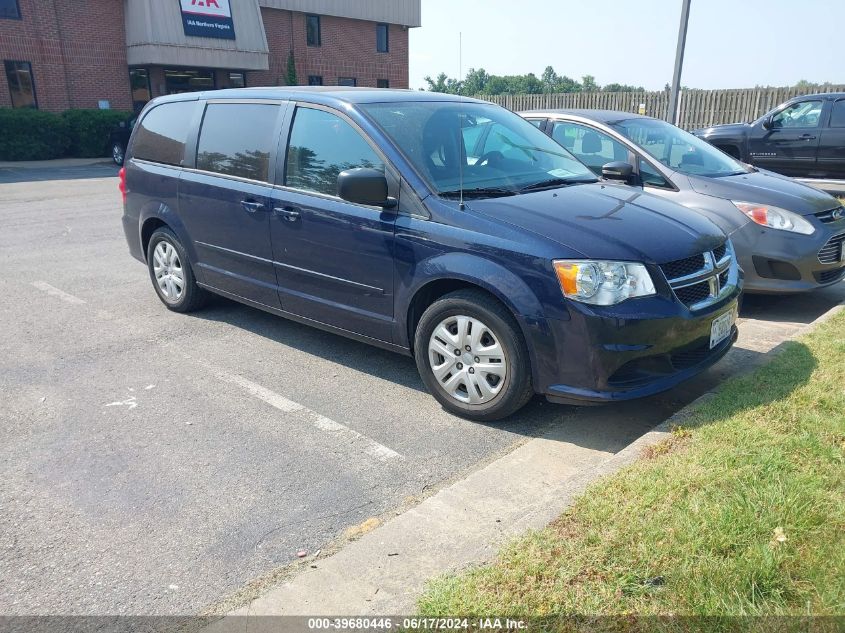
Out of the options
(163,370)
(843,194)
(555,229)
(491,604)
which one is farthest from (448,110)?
(843,194)

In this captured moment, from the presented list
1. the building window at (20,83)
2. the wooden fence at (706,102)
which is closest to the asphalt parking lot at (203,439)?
the wooden fence at (706,102)

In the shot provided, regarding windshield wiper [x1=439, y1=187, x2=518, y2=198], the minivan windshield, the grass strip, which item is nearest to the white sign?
the minivan windshield

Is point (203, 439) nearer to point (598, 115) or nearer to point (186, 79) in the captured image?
point (598, 115)

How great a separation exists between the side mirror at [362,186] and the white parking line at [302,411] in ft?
4.39

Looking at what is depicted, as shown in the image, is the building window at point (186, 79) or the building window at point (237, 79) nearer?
the building window at point (186, 79)

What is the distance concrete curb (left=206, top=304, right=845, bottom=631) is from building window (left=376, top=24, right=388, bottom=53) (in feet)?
120

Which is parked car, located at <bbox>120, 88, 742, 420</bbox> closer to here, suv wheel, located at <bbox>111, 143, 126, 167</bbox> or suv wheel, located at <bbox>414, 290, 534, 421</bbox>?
suv wheel, located at <bbox>414, 290, 534, 421</bbox>

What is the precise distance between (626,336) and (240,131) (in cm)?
339

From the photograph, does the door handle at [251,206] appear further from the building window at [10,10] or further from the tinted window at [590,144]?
the building window at [10,10]

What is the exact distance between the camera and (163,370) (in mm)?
5043

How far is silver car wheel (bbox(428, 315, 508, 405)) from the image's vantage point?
3.99 meters

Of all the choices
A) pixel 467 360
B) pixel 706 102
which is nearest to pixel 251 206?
pixel 467 360

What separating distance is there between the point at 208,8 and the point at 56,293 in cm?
2473

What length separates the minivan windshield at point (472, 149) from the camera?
4.41 metres
